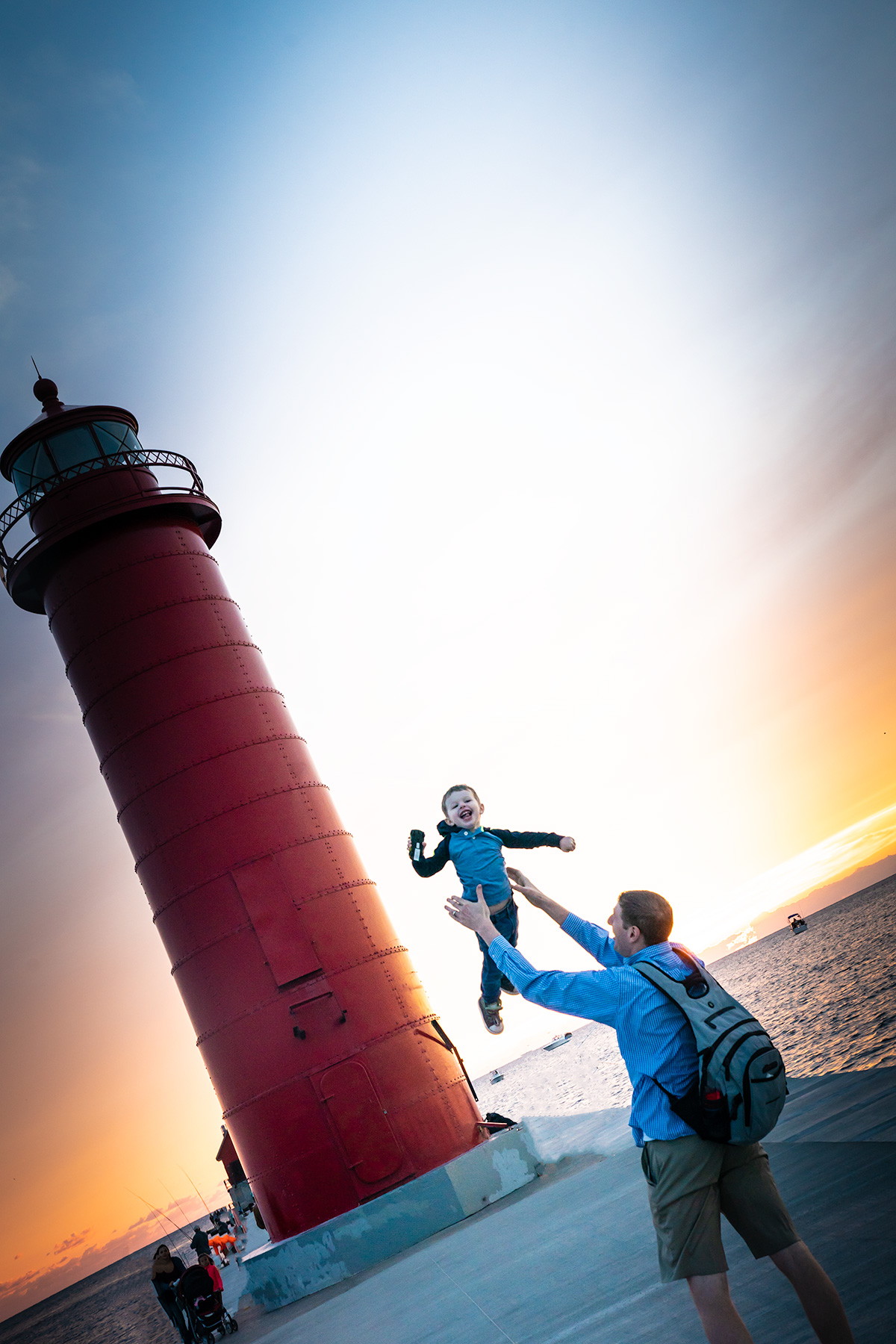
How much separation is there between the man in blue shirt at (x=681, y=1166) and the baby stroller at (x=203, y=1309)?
Result: 369 inches

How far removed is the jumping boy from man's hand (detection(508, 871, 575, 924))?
675 millimetres

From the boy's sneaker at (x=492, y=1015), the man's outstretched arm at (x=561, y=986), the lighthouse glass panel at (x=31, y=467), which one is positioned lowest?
the boy's sneaker at (x=492, y=1015)

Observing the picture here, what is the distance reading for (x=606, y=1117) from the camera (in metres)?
11.7

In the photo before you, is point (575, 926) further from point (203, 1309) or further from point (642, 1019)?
point (203, 1309)

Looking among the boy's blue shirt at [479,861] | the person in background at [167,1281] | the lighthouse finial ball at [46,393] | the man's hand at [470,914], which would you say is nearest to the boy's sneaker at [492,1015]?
the boy's blue shirt at [479,861]

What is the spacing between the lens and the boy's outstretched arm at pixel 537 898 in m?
3.87

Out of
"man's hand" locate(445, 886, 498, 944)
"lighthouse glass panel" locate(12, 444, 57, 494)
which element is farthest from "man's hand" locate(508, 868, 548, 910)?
"lighthouse glass panel" locate(12, 444, 57, 494)

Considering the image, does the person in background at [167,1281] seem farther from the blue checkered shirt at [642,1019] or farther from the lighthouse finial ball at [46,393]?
the lighthouse finial ball at [46,393]

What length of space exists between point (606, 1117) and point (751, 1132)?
10.4 m

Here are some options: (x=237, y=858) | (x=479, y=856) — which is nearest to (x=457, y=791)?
(x=479, y=856)

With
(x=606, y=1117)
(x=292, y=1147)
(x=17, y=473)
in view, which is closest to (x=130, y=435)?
(x=17, y=473)

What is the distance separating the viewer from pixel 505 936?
5.13 metres

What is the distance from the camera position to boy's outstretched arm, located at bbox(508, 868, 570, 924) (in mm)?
3865

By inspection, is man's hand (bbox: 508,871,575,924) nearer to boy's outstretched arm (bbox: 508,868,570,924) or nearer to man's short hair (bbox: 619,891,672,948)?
boy's outstretched arm (bbox: 508,868,570,924)
